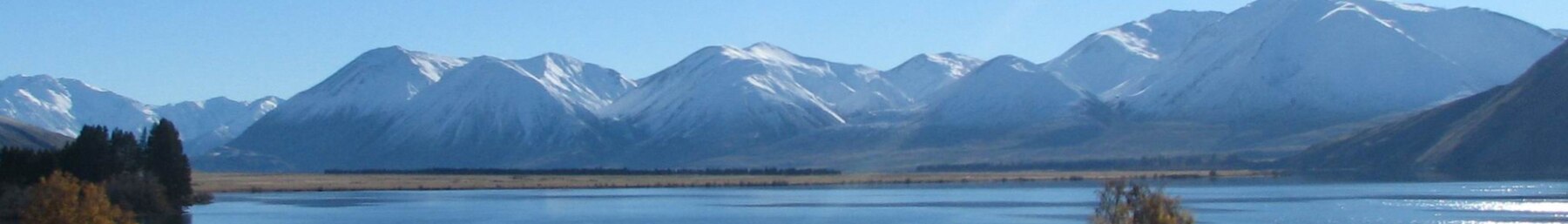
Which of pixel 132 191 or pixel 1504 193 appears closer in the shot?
pixel 132 191

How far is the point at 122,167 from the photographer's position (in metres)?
134

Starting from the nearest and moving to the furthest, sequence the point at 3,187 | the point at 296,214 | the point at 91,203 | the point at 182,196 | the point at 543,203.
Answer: the point at 91,203 → the point at 3,187 → the point at 296,214 → the point at 182,196 → the point at 543,203

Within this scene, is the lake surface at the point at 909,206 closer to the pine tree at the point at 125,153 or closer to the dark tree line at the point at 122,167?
the dark tree line at the point at 122,167

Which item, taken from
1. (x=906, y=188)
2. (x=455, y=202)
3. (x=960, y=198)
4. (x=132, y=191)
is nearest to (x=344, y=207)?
(x=455, y=202)

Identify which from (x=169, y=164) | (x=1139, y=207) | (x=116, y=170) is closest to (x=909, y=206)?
(x=169, y=164)

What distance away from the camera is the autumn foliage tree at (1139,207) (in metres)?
61.7

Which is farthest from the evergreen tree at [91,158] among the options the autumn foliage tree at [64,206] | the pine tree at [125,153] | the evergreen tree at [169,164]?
the autumn foliage tree at [64,206]

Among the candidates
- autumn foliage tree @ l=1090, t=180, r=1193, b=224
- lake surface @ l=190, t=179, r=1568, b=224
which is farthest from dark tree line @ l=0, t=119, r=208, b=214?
autumn foliage tree @ l=1090, t=180, r=1193, b=224

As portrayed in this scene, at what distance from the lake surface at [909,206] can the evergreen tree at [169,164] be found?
1.85 meters

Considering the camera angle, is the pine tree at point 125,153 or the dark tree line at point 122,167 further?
the pine tree at point 125,153

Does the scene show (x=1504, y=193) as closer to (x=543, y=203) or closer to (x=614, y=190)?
(x=543, y=203)

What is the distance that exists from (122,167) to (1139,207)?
87590mm

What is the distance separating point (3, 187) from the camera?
12300 cm

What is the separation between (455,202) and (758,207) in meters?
28.5
